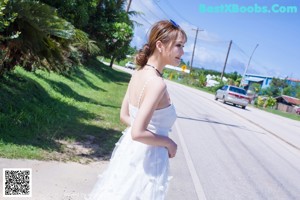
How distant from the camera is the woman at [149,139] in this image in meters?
2.56

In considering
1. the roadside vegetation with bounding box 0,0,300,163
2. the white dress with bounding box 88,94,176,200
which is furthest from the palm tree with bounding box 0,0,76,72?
the white dress with bounding box 88,94,176,200

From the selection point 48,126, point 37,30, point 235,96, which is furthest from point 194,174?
point 235,96

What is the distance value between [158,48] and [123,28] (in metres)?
27.3

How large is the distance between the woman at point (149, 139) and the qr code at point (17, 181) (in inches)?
61.7

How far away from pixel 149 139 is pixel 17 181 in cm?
207

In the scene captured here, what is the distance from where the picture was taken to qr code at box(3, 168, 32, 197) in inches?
159

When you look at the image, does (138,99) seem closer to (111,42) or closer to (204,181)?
(204,181)

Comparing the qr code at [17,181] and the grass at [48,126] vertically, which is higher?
the qr code at [17,181]

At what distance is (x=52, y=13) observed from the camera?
7652mm

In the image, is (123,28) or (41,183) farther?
(123,28)

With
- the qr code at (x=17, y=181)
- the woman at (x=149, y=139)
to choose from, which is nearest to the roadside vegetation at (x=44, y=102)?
the qr code at (x=17, y=181)

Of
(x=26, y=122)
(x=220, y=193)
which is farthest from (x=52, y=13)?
(x=220, y=193)

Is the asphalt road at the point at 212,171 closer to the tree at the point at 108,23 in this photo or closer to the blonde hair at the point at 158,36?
the blonde hair at the point at 158,36

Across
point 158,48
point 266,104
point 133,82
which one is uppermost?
point 158,48
